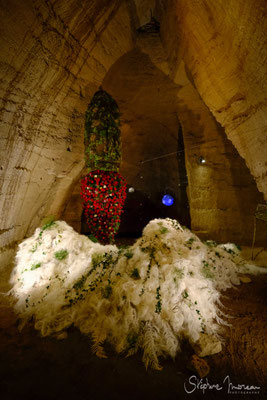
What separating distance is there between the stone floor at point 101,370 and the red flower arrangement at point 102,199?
1.86m

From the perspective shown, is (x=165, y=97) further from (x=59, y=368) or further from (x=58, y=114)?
(x=59, y=368)

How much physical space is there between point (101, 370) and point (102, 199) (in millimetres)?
2576

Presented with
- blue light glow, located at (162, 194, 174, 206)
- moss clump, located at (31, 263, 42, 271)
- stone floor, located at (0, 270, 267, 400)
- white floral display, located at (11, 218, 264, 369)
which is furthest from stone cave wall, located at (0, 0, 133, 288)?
blue light glow, located at (162, 194, 174, 206)

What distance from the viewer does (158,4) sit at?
505 cm

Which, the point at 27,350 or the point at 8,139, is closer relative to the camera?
the point at 27,350

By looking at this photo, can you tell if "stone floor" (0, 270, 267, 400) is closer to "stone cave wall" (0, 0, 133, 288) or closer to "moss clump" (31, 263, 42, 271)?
"moss clump" (31, 263, 42, 271)

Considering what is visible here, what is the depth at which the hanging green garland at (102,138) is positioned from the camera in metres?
3.94

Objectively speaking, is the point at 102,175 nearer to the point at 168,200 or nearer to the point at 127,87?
the point at 127,87

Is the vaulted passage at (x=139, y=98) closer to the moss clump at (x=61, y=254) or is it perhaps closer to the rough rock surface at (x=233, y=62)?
the rough rock surface at (x=233, y=62)

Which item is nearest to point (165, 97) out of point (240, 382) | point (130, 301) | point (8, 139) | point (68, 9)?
point (68, 9)

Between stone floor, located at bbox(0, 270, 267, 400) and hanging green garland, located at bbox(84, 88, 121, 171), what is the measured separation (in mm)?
2924

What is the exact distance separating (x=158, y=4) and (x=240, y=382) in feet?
25.4

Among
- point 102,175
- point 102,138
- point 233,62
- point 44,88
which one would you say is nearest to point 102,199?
point 102,175

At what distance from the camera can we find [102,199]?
384 cm
